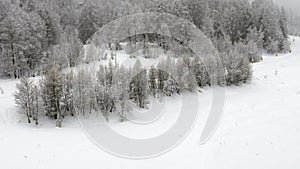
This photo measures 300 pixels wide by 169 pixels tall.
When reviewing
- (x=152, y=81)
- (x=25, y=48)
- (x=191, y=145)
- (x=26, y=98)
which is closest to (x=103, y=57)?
(x=25, y=48)

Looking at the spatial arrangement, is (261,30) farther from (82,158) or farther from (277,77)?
(82,158)

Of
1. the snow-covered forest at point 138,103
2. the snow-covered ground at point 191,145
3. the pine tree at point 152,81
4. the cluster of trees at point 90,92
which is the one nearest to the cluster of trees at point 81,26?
the snow-covered forest at point 138,103

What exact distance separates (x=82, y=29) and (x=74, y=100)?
32668 millimetres

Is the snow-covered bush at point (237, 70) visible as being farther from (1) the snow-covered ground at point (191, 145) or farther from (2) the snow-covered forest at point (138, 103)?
(1) the snow-covered ground at point (191, 145)

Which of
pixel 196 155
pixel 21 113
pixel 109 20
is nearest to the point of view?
pixel 196 155

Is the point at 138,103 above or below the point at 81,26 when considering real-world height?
below

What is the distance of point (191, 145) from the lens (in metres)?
12.8

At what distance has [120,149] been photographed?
13438mm

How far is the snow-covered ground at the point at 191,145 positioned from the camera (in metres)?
10.5

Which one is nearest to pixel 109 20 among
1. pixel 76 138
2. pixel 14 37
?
pixel 14 37

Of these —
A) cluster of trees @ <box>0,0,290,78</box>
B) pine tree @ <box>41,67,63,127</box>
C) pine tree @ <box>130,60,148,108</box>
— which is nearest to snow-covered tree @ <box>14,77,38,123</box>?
pine tree @ <box>41,67,63,127</box>

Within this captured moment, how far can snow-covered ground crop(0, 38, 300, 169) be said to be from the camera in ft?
34.4

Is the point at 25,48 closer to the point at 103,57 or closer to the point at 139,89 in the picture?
the point at 103,57

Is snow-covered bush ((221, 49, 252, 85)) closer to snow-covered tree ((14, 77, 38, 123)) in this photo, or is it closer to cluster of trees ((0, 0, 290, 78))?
cluster of trees ((0, 0, 290, 78))
